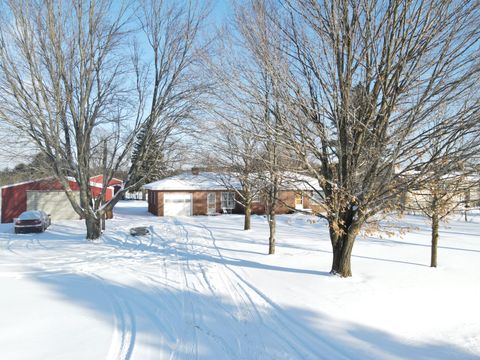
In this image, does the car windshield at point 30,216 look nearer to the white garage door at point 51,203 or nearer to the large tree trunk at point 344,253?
the white garage door at point 51,203

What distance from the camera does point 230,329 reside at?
4773 millimetres

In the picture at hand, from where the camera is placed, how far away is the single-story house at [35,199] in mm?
21828

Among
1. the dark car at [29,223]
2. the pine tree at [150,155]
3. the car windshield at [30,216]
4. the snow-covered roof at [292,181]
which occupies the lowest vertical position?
the dark car at [29,223]

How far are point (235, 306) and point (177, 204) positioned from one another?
70.0 feet

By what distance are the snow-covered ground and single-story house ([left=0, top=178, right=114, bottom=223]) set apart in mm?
12992

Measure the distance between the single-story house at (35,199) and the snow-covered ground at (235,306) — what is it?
13.0 metres

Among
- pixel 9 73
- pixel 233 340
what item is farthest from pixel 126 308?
pixel 9 73

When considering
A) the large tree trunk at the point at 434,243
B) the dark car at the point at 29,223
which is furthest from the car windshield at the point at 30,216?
the large tree trunk at the point at 434,243

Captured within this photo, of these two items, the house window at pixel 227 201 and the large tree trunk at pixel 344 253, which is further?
the house window at pixel 227 201

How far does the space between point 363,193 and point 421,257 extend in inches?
226

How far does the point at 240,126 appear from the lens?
677cm

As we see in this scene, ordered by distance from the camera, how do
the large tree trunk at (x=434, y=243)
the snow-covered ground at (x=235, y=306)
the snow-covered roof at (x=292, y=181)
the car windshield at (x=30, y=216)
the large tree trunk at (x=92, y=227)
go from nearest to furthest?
the snow-covered ground at (x=235, y=306), the snow-covered roof at (x=292, y=181), the large tree trunk at (x=434, y=243), the large tree trunk at (x=92, y=227), the car windshield at (x=30, y=216)

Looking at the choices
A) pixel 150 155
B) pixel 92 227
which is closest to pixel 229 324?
pixel 92 227

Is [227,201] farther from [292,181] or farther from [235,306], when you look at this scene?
[235,306]
